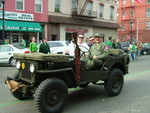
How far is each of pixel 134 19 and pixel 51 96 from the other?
53.5m

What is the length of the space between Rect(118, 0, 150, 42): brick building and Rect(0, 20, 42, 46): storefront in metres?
33.9

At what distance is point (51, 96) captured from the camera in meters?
4.63

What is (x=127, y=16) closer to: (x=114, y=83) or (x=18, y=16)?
(x=18, y=16)

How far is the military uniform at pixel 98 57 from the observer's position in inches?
222

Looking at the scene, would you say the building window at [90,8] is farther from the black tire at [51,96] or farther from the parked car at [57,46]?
the black tire at [51,96]

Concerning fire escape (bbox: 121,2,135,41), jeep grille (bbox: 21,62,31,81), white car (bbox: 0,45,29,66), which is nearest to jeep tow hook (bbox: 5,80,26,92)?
jeep grille (bbox: 21,62,31,81)

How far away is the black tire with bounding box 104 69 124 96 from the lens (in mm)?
5984

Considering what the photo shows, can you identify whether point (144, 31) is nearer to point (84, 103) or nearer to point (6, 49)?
point (6, 49)

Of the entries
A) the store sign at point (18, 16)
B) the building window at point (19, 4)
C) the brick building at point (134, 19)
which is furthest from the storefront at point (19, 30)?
the brick building at point (134, 19)

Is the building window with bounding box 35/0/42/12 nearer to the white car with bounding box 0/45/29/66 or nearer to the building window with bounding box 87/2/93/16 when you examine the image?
the building window with bounding box 87/2/93/16

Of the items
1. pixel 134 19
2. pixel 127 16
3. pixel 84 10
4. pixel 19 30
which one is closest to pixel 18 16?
pixel 19 30

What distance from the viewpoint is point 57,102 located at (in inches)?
186

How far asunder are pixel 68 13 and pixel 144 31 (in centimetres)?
3176

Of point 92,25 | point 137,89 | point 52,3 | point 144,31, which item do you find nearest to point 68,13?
point 52,3
